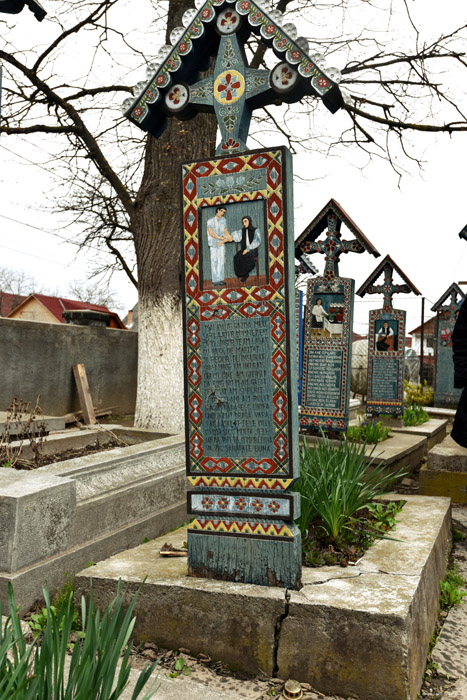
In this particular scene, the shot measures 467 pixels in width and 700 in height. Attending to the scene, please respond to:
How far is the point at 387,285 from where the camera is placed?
1159 centimetres

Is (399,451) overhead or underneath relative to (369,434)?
underneath

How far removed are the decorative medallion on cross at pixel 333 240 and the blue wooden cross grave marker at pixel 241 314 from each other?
5.47m

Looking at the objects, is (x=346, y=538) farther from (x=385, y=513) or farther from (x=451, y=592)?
(x=451, y=592)

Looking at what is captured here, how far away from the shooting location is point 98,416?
9.85m

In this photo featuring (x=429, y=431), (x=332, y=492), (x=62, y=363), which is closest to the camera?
(x=332, y=492)

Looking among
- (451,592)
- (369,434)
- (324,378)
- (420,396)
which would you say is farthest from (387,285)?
(451,592)

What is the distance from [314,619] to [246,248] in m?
1.82

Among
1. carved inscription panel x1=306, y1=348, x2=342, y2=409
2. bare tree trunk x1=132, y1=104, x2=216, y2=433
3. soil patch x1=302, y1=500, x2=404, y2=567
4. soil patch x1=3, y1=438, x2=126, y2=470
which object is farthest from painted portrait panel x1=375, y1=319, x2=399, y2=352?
soil patch x1=302, y1=500, x2=404, y2=567

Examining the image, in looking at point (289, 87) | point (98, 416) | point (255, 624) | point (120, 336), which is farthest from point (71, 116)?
Result: point (255, 624)

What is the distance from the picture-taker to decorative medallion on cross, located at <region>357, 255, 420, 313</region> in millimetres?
11408

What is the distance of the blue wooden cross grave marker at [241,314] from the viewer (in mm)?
3008

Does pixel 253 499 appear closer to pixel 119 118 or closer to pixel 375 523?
pixel 375 523

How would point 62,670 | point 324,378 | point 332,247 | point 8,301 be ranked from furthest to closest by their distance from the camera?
point 8,301 < point 332,247 < point 324,378 < point 62,670

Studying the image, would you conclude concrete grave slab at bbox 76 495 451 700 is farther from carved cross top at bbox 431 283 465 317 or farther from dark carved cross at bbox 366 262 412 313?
carved cross top at bbox 431 283 465 317
